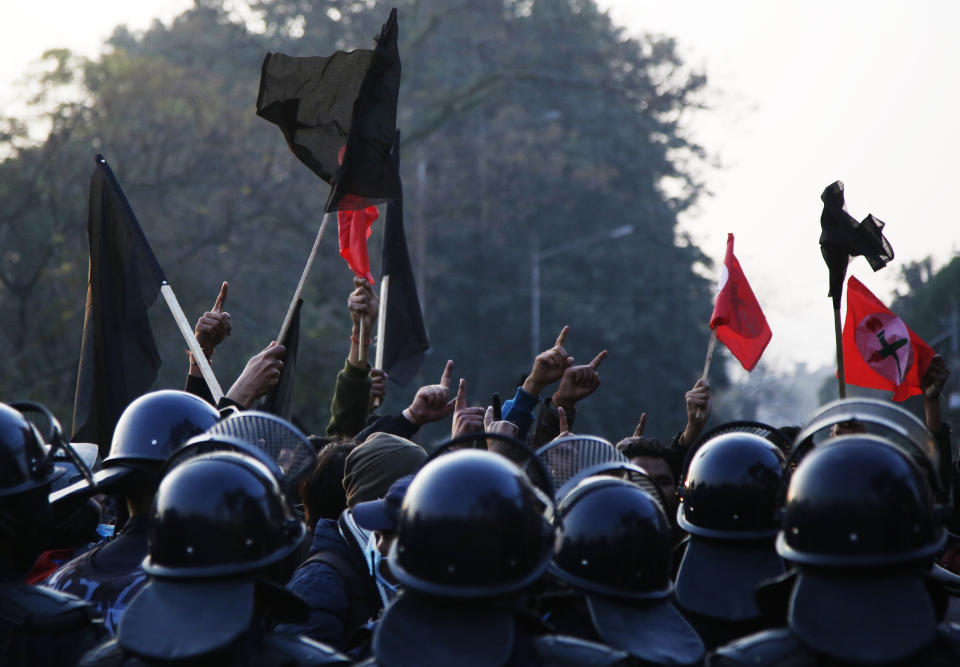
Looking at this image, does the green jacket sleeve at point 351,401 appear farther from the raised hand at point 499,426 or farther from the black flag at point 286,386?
the raised hand at point 499,426

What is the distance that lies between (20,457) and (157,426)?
529 mm

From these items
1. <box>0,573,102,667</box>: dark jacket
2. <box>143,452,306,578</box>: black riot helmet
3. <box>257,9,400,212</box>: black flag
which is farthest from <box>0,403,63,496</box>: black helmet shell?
<box>257,9,400,212</box>: black flag

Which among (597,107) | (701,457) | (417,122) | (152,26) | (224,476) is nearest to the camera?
(224,476)

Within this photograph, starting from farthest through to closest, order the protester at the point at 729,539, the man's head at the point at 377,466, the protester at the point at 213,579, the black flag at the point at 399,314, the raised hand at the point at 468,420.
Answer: the black flag at the point at 399,314 < the raised hand at the point at 468,420 < the man's head at the point at 377,466 < the protester at the point at 729,539 < the protester at the point at 213,579

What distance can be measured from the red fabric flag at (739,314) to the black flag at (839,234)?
0.91 metres

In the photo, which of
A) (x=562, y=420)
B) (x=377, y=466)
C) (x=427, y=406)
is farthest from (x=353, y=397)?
(x=377, y=466)

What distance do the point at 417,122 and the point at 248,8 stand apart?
590 centimetres

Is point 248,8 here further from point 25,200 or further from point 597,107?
point 25,200

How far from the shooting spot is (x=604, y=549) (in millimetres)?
2943

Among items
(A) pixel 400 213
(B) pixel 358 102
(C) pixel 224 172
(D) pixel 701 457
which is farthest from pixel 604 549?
(C) pixel 224 172

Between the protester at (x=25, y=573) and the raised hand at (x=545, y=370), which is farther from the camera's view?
the raised hand at (x=545, y=370)

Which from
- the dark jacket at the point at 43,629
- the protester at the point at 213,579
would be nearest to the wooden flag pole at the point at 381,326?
the dark jacket at the point at 43,629

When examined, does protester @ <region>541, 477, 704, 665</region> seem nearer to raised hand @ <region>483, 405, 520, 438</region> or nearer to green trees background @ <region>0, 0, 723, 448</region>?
raised hand @ <region>483, 405, 520, 438</region>

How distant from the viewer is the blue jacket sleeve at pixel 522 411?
4.99 meters
